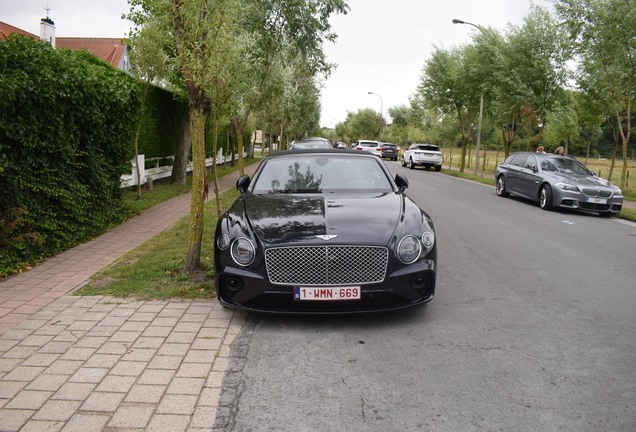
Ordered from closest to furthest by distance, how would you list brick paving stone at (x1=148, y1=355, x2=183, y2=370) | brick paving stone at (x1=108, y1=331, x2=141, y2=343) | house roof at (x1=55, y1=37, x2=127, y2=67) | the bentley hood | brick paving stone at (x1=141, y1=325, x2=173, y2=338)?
brick paving stone at (x1=148, y1=355, x2=183, y2=370)
brick paving stone at (x1=108, y1=331, x2=141, y2=343)
brick paving stone at (x1=141, y1=325, x2=173, y2=338)
the bentley hood
house roof at (x1=55, y1=37, x2=127, y2=67)

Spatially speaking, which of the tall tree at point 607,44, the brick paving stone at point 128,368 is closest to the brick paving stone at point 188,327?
the brick paving stone at point 128,368

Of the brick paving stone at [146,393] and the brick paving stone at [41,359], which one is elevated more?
the brick paving stone at [146,393]

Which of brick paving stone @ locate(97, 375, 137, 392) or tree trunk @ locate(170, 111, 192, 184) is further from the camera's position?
tree trunk @ locate(170, 111, 192, 184)

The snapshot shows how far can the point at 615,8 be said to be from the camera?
1708 cm

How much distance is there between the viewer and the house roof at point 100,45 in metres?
43.8

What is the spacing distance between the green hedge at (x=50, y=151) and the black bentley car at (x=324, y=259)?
9.24 feet

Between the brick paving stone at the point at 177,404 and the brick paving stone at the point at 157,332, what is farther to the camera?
the brick paving stone at the point at 157,332

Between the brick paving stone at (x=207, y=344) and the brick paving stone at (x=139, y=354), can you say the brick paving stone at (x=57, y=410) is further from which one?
the brick paving stone at (x=207, y=344)

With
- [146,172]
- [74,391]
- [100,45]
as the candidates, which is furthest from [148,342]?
[100,45]

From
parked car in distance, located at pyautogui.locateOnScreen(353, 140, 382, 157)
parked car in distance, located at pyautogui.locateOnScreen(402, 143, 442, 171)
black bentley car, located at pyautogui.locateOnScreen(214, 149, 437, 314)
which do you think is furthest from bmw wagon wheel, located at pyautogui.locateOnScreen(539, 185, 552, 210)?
parked car in distance, located at pyautogui.locateOnScreen(353, 140, 382, 157)

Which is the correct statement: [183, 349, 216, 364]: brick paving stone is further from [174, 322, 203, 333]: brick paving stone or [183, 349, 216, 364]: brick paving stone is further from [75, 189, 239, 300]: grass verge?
[75, 189, 239, 300]: grass verge

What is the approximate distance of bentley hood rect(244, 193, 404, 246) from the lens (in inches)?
177

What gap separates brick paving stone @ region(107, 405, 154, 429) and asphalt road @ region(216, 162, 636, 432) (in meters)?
0.47

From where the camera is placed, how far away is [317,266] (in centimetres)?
440
